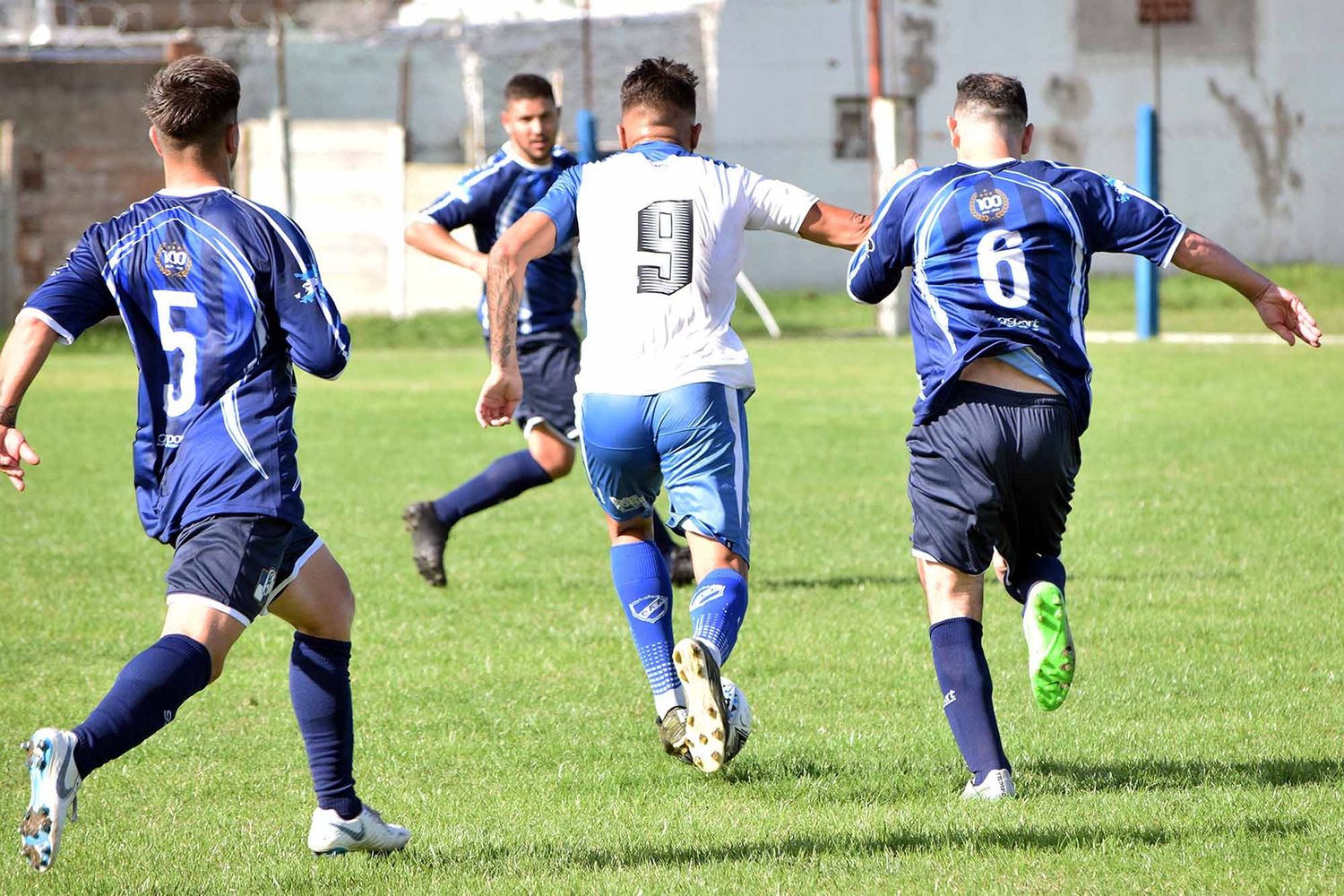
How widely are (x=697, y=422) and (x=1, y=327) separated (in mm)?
25801

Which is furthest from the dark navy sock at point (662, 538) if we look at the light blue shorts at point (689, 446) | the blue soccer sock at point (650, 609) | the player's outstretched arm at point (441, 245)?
the light blue shorts at point (689, 446)

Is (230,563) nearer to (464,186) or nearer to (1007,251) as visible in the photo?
(1007,251)

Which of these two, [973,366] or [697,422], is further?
[697,422]

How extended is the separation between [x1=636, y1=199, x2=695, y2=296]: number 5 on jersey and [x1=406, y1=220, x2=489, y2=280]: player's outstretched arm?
1.66 meters

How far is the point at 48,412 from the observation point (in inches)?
674

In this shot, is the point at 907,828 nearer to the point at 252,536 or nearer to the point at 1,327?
the point at 252,536

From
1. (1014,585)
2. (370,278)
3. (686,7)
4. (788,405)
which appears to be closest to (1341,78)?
(686,7)

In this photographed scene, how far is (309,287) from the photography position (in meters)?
4.04

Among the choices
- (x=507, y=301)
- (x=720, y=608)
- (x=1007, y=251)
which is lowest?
(x=720, y=608)

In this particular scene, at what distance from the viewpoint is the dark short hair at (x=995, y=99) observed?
187 inches

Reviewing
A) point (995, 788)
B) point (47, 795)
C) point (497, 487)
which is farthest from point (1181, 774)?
point (497, 487)

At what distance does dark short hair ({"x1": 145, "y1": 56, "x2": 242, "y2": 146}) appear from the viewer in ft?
13.3

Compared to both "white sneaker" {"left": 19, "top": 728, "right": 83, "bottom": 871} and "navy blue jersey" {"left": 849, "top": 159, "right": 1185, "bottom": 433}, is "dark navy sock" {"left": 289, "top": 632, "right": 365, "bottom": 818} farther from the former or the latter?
"navy blue jersey" {"left": 849, "top": 159, "right": 1185, "bottom": 433}

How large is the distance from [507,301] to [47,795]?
2.11 metres
